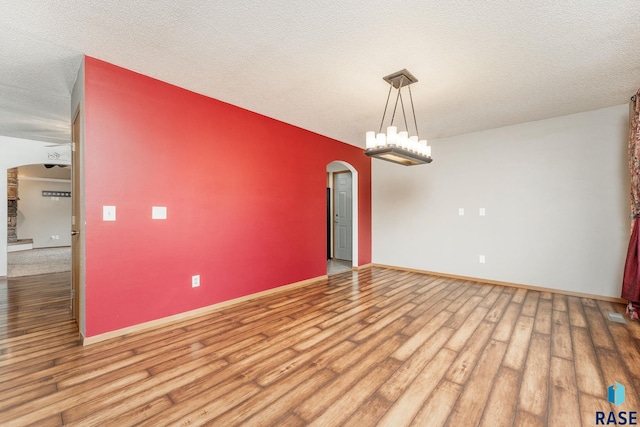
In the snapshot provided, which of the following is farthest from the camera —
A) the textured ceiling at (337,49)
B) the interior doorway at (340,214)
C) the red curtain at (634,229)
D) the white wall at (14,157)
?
the interior doorway at (340,214)

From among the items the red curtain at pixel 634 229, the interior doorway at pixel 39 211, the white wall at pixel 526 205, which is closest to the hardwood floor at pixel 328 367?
the red curtain at pixel 634 229

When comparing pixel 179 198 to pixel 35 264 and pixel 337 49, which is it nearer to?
pixel 337 49

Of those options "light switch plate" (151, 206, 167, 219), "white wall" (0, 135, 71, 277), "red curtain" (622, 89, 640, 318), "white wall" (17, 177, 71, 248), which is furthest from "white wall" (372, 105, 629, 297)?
"white wall" (17, 177, 71, 248)

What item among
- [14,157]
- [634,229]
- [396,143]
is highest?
[14,157]

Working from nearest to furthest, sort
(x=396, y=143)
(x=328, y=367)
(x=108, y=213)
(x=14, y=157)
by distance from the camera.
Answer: (x=328, y=367), (x=108, y=213), (x=396, y=143), (x=14, y=157)

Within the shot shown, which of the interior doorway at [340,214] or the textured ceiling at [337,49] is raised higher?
the textured ceiling at [337,49]

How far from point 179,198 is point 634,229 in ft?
17.5

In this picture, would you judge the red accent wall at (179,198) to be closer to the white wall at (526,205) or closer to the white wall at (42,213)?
the white wall at (526,205)

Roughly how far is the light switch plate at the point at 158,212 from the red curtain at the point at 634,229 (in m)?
5.35

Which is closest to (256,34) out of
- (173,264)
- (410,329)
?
(173,264)

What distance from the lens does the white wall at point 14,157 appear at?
4.92m

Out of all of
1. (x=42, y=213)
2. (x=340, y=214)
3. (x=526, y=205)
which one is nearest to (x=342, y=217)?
(x=340, y=214)

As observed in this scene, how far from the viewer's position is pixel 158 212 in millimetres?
2898

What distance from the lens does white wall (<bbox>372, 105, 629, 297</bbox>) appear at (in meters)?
3.71
